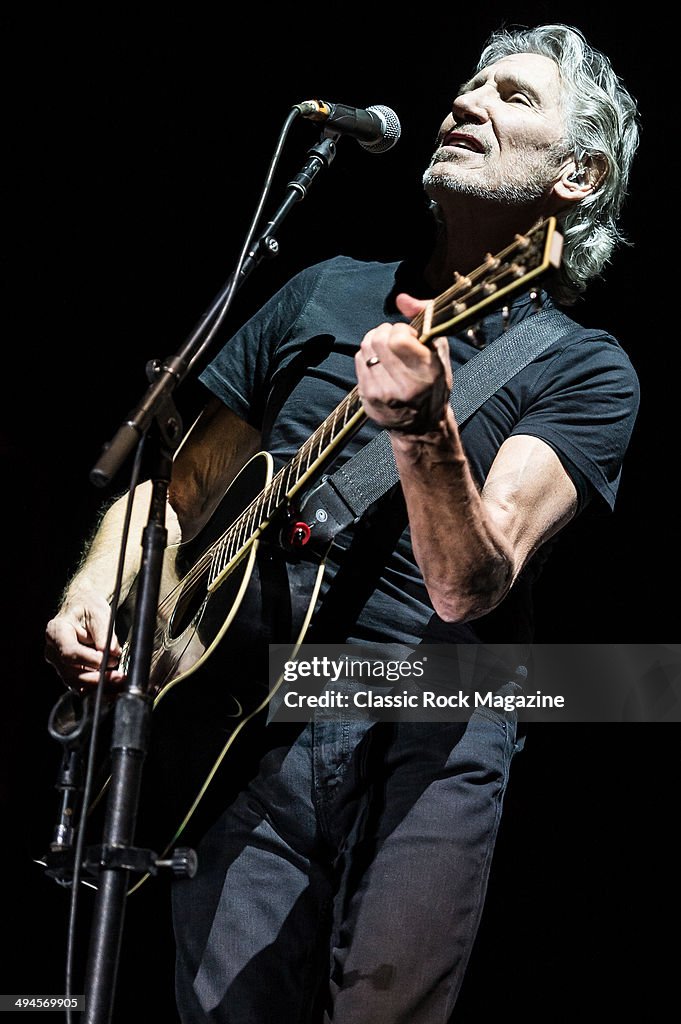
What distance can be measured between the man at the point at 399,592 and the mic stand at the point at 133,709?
1.00 ft

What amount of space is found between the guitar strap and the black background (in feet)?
3.09

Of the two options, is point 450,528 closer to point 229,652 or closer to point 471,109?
point 229,652

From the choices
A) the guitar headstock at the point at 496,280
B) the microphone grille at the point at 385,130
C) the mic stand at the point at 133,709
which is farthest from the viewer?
the microphone grille at the point at 385,130

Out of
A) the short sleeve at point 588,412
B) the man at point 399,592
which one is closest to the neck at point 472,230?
the man at point 399,592

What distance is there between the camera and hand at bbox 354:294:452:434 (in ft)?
4.99

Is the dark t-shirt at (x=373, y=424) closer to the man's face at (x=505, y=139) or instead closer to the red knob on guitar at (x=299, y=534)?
the red knob on guitar at (x=299, y=534)

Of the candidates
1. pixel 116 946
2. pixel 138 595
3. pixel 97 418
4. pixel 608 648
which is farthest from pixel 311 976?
pixel 97 418

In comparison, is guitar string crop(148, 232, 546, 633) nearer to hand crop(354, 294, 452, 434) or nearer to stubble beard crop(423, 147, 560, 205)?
hand crop(354, 294, 452, 434)

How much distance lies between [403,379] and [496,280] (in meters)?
0.21

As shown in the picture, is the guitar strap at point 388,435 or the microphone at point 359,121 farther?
the microphone at point 359,121

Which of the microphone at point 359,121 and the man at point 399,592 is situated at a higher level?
the microphone at point 359,121

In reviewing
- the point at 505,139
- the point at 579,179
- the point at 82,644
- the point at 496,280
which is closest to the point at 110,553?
the point at 82,644

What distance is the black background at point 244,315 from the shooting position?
9.00 ft

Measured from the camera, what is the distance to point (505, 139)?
94.1 inches
